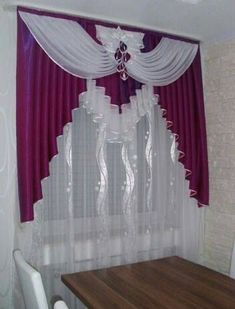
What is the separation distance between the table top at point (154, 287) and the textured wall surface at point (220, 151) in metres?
0.65

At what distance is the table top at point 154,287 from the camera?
159cm

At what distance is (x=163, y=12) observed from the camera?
216 centimetres

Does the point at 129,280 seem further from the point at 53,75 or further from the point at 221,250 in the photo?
the point at 53,75

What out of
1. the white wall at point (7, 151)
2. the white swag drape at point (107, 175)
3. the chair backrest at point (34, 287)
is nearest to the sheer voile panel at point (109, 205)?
the white swag drape at point (107, 175)

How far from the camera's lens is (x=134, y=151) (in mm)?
2434

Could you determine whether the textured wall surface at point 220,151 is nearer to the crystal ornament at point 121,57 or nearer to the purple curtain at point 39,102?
the purple curtain at point 39,102

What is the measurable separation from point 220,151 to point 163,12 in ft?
3.78

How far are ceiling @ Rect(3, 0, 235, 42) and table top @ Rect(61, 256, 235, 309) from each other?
159 centimetres

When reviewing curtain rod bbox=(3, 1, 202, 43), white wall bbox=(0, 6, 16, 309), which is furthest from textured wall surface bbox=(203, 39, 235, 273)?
white wall bbox=(0, 6, 16, 309)

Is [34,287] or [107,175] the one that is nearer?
[34,287]

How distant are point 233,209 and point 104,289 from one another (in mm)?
1284

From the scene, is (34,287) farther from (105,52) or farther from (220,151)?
(220,151)

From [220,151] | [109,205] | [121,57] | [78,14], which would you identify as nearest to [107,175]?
[109,205]

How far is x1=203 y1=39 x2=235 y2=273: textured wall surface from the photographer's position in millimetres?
2590
